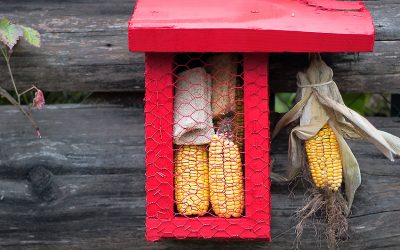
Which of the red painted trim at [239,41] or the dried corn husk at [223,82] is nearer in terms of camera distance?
the red painted trim at [239,41]

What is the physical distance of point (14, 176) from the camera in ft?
7.59

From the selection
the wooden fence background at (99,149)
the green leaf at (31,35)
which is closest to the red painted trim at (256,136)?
the wooden fence background at (99,149)

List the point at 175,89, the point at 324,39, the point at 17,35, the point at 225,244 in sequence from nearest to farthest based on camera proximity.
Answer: the point at 324,39, the point at 175,89, the point at 17,35, the point at 225,244

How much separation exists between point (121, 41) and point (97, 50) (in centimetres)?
8

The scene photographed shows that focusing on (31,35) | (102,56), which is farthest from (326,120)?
(31,35)

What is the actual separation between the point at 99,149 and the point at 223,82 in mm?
507

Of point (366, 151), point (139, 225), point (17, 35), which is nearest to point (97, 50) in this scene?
point (17, 35)

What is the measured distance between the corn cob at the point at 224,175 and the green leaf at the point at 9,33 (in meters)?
0.64

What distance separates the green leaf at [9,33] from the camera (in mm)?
2133

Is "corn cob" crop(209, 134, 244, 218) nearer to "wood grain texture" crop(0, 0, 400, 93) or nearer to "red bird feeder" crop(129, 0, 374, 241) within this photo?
"red bird feeder" crop(129, 0, 374, 241)

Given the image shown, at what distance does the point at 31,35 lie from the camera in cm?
216

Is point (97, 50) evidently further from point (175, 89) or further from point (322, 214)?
point (322, 214)

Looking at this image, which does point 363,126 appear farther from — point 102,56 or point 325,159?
point 102,56

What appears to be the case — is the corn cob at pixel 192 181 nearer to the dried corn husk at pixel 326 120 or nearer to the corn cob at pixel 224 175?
the corn cob at pixel 224 175
